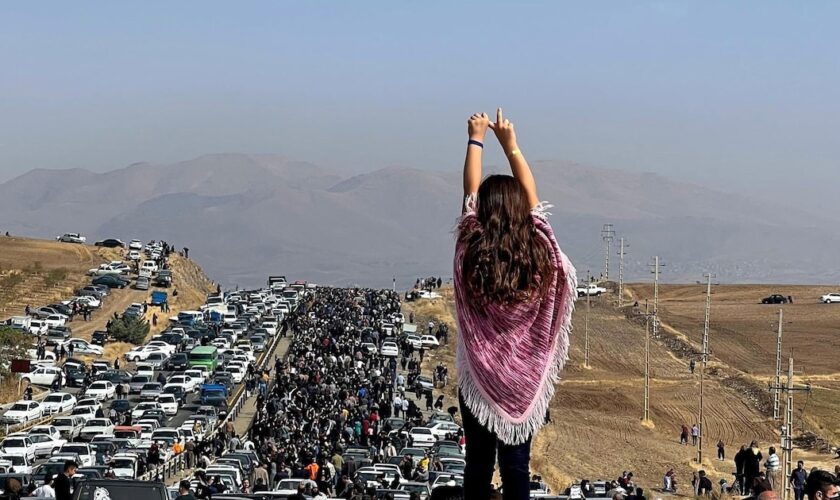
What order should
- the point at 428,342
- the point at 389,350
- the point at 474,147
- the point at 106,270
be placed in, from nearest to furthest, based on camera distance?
1. the point at 474,147
2. the point at 389,350
3. the point at 428,342
4. the point at 106,270

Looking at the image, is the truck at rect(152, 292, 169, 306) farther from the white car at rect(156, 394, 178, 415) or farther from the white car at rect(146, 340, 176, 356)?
the white car at rect(156, 394, 178, 415)

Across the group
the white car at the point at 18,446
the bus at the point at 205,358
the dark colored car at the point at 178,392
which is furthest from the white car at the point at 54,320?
the white car at the point at 18,446

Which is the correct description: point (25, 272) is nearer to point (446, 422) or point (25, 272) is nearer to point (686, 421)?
point (686, 421)

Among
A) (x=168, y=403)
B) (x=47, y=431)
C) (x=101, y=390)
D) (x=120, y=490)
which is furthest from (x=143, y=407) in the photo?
(x=120, y=490)

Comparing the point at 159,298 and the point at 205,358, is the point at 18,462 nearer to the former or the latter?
the point at 205,358

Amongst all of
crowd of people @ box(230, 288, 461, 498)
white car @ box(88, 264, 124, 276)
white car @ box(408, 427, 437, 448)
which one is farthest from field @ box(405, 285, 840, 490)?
white car @ box(88, 264, 124, 276)

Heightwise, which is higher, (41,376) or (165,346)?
(165,346)

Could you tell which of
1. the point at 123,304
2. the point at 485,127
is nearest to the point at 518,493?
the point at 485,127
